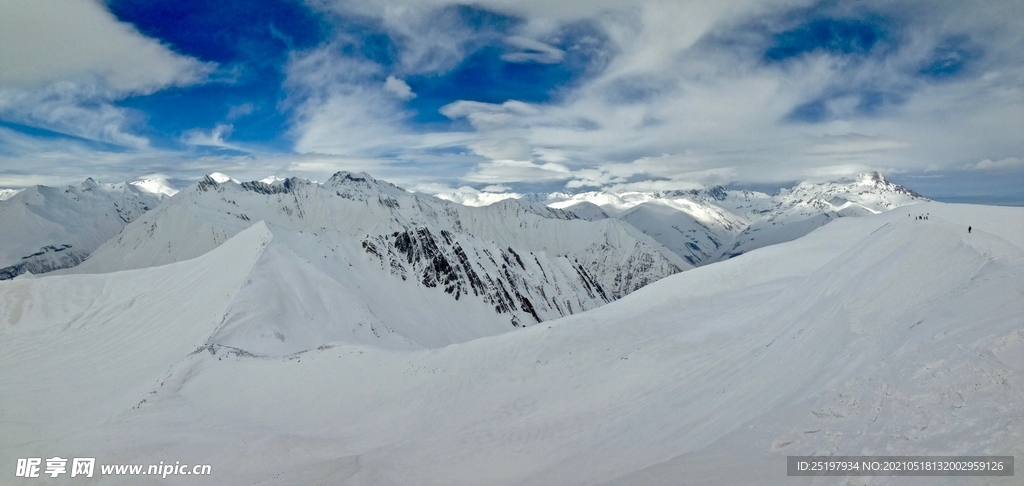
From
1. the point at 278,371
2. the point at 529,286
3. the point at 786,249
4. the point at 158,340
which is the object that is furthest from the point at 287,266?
the point at 529,286

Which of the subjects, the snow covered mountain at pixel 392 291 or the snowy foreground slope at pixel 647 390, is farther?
the snow covered mountain at pixel 392 291

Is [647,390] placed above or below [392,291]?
above

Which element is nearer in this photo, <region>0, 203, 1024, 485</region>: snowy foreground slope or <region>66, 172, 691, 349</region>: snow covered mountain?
<region>0, 203, 1024, 485</region>: snowy foreground slope

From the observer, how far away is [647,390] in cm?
1897

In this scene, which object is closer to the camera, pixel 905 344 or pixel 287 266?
pixel 905 344

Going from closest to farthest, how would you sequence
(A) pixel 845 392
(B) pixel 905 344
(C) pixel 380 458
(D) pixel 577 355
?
(A) pixel 845 392, (B) pixel 905 344, (C) pixel 380 458, (D) pixel 577 355

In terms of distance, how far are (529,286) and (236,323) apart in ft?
387

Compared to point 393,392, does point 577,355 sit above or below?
above

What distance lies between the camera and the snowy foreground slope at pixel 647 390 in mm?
10047

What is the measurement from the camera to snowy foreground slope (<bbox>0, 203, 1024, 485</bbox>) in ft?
33.0

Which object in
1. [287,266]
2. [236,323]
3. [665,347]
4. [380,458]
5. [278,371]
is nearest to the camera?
[380,458]

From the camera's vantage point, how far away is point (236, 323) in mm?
44188

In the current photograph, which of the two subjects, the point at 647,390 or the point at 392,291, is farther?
the point at 392,291

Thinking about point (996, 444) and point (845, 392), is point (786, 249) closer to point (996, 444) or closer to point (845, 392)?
point (845, 392)
